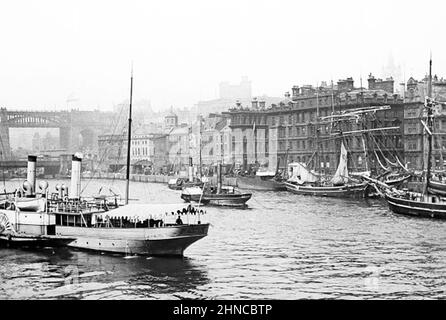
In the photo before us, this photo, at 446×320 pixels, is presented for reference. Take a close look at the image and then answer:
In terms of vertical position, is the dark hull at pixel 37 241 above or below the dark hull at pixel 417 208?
below

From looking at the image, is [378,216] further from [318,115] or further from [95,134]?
[318,115]

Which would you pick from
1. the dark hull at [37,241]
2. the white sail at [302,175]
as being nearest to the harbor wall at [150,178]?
the white sail at [302,175]

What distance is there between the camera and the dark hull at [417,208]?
89.6ft

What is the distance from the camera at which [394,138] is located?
153ft

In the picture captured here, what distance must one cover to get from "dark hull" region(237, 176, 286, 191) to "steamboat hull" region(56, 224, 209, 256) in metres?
27.6

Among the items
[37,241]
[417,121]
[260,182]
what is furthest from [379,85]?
[37,241]

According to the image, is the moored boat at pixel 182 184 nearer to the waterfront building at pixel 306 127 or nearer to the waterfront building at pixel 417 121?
the waterfront building at pixel 306 127

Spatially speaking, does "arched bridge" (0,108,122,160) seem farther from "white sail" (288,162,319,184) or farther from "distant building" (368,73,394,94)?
"distant building" (368,73,394,94)

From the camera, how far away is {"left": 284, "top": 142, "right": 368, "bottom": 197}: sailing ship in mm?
39594

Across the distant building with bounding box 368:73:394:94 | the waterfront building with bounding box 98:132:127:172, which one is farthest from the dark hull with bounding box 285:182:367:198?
the waterfront building with bounding box 98:132:127:172

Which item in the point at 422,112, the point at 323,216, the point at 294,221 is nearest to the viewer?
the point at 294,221

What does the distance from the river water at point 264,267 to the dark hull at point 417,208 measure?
230cm
